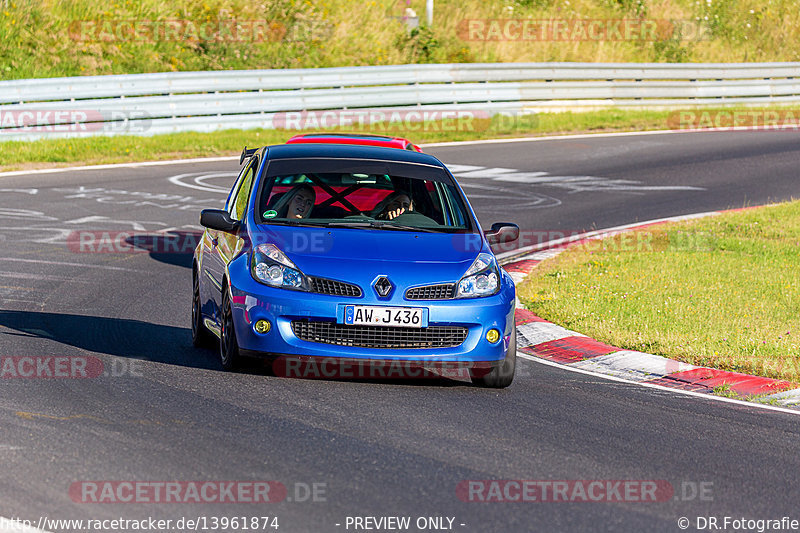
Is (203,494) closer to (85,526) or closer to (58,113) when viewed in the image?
(85,526)

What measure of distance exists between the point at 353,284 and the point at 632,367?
2674 millimetres

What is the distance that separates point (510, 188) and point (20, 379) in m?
13.5

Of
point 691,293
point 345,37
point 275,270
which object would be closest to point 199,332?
point 275,270

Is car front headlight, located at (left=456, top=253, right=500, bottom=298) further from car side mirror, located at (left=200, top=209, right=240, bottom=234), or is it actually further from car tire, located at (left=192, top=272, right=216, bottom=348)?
car tire, located at (left=192, top=272, right=216, bottom=348)

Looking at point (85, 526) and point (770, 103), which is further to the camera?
point (770, 103)

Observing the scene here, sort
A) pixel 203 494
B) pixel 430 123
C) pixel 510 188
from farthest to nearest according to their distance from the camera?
pixel 430 123, pixel 510 188, pixel 203 494

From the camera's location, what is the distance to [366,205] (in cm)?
995

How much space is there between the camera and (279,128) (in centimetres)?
2641

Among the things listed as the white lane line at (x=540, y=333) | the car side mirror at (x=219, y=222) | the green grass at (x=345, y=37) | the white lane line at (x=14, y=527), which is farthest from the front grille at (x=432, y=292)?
the green grass at (x=345, y=37)

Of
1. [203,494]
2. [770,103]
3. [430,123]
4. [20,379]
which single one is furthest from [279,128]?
[203,494]

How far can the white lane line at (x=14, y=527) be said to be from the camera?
16.4ft

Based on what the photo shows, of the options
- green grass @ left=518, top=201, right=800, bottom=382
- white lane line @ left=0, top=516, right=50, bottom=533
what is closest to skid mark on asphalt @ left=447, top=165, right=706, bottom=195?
green grass @ left=518, top=201, right=800, bottom=382

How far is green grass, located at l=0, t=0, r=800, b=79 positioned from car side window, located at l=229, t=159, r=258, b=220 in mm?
18807

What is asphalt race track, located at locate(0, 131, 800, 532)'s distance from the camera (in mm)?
5535
